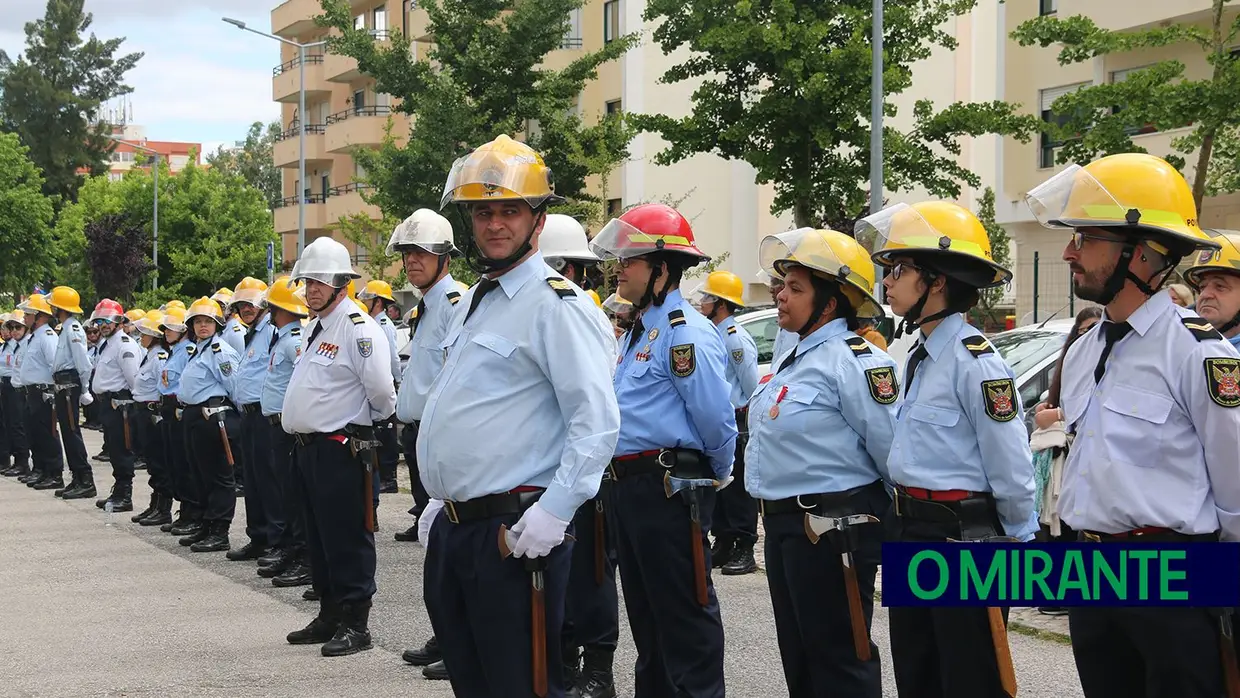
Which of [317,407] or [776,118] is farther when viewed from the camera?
[776,118]

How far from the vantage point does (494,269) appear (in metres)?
4.62

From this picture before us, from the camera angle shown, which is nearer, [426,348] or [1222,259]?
[1222,259]

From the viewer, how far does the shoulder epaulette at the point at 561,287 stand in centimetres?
455

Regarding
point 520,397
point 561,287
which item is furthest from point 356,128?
point 520,397

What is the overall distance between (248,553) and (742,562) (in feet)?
13.7

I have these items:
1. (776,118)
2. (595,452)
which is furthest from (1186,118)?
(595,452)

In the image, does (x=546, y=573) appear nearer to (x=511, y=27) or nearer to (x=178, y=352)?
(x=178, y=352)

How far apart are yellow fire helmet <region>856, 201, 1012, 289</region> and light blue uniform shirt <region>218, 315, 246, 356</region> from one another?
10243 millimetres

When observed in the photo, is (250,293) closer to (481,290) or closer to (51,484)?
(51,484)

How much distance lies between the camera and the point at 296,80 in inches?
2142

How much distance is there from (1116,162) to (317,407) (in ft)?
16.3

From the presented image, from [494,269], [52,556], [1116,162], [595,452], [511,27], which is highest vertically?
[511,27]

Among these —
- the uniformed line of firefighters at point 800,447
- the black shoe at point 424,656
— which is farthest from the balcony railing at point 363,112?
the uniformed line of firefighters at point 800,447

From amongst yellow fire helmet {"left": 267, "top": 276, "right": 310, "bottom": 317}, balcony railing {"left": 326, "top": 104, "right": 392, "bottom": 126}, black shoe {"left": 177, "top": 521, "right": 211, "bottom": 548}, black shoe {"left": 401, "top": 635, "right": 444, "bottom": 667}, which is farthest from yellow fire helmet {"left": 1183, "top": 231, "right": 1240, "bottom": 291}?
balcony railing {"left": 326, "top": 104, "right": 392, "bottom": 126}
